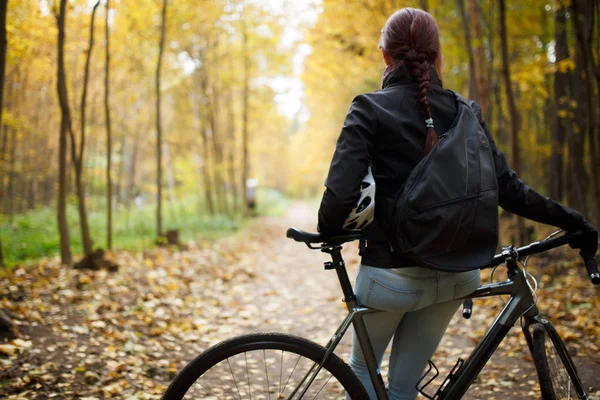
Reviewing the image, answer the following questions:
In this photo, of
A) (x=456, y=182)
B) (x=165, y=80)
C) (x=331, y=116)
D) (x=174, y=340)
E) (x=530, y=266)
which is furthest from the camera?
(x=331, y=116)

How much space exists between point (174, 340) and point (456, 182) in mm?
3961

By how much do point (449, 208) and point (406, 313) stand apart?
59cm

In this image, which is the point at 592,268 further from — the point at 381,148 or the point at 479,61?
the point at 479,61

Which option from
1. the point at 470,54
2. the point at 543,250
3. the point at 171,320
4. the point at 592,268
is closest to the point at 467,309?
the point at 543,250

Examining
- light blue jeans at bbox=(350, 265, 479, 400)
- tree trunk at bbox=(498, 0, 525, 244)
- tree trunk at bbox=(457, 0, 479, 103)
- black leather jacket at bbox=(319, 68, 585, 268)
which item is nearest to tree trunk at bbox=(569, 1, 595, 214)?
tree trunk at bbox=(498, 0, 525, 244)

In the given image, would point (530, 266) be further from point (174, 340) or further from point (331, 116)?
point (331, 116)

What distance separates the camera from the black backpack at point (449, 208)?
1803 mm

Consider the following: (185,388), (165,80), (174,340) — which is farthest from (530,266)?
(165,80)

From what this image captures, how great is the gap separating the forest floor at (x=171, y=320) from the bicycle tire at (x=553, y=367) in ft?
4.66

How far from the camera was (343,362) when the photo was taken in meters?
1.99

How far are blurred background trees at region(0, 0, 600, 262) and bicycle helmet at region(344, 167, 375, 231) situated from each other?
4391 millimetres

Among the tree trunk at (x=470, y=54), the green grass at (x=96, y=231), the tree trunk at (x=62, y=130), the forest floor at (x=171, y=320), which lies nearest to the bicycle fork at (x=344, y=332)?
the forest floor at (x=171, y=320)

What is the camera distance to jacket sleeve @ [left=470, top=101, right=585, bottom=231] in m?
2.13

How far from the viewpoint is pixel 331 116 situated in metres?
24.5
